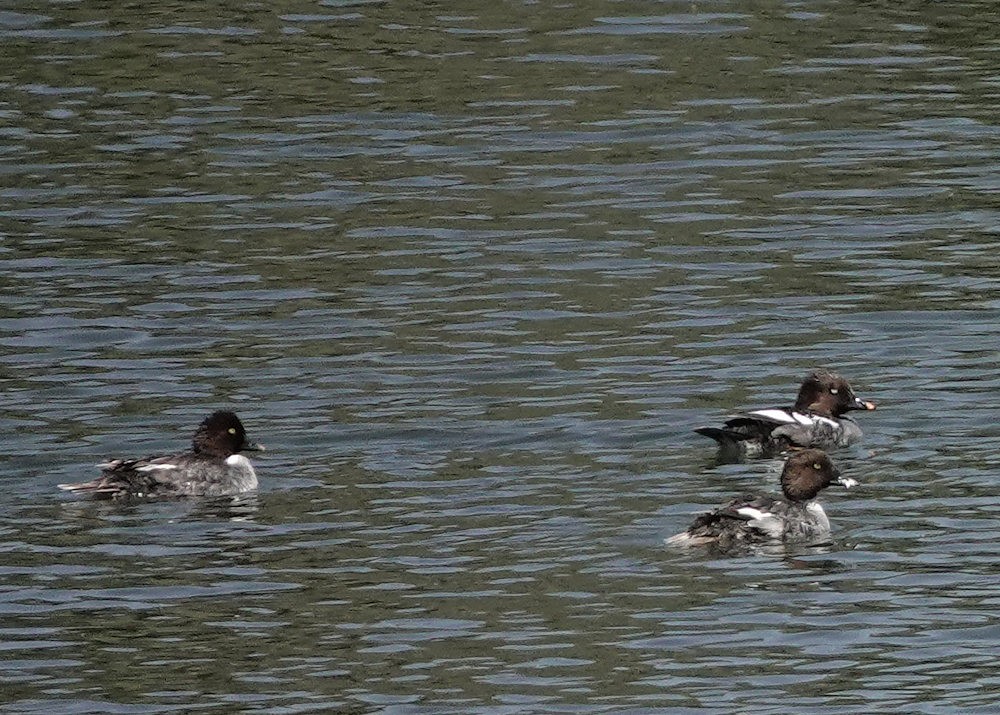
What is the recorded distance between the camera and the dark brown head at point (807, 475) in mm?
15977

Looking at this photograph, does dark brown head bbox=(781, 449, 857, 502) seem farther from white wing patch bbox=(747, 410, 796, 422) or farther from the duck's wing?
the duck's wing

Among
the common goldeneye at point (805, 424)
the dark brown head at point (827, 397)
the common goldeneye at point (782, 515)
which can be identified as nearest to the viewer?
the common goldeneye at point (782, 515)

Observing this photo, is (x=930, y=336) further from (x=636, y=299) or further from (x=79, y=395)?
(x=79, y=395)

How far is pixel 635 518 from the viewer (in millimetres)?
15453

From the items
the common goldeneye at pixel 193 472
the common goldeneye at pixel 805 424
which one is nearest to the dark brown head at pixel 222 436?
the common goldeneye at pixel 193 472

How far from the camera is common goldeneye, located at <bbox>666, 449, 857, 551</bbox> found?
15.0 meters

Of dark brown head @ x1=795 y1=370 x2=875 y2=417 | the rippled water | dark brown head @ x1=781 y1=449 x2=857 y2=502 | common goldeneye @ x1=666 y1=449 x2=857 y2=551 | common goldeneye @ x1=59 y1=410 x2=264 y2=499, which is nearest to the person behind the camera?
the rippled water

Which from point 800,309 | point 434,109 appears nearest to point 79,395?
point 800,309

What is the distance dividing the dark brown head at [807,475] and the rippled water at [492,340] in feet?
0.99

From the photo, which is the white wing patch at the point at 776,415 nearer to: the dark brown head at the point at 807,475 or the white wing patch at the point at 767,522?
the dark brown head at the point at 807,475

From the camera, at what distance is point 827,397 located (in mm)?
17984

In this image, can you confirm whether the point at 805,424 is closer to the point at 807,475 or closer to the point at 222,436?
the point at 807,475

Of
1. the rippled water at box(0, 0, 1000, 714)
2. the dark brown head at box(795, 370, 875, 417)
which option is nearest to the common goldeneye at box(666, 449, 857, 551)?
the rippled water at box(0, 0, 1000, 714)

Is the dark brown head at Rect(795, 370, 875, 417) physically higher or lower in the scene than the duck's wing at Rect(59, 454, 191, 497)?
higher
